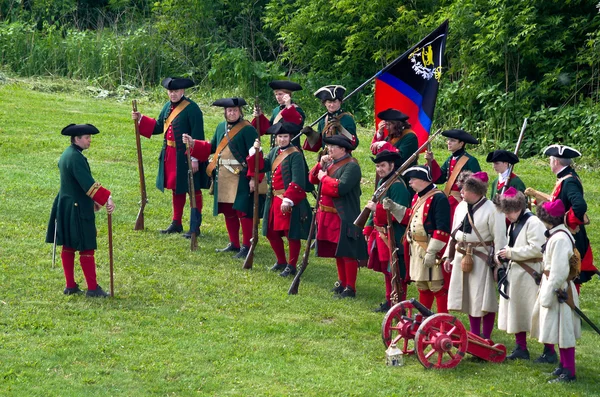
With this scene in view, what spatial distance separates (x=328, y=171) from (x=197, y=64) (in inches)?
583

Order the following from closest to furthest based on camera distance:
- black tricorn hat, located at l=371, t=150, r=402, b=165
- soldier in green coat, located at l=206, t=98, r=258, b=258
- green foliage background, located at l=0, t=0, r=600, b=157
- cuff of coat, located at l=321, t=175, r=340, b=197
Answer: black tricorn hat, located at l=371, t=150, r=402, b=165
cuff of coat, located at l=321, t=175, r=340, b=197
soldier in green coat, located at l=206, t=98, r=258, b=258
green foliage background, located at l=0, t=0, r=600, b=157

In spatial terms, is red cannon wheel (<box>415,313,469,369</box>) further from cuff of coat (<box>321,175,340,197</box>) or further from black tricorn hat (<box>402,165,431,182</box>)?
cuff of coat (<box>321,175,340,197</box>)

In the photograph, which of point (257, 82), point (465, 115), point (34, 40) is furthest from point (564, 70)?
point (34, 40)

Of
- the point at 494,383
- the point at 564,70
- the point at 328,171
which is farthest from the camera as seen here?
the point at 564,70

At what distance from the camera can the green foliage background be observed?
20109 mm

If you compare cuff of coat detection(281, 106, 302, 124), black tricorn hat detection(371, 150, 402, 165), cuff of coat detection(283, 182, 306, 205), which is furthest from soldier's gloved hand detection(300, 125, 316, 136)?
black tricorn hat detection(371, 150, 402, 165)

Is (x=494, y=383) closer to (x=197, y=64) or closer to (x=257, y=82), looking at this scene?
(x=257, y=82)

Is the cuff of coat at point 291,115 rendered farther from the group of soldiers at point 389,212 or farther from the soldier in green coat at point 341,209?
the soldier in green coat at point 341,209

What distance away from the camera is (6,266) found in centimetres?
1142

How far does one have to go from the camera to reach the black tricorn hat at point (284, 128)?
11.5 metres

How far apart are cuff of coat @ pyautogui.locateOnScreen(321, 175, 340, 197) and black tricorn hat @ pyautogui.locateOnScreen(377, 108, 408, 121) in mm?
1203

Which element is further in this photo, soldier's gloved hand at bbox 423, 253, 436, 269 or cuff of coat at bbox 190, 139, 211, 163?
cuff of coat at bbox 190, 139, 211, 163

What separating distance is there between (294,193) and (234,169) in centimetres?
135

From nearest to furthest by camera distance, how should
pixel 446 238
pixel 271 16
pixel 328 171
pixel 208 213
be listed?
1. pixel 446 238
2. pixel 328 171
3. pixel 208 213
4. pixel 271 16
